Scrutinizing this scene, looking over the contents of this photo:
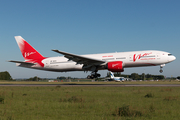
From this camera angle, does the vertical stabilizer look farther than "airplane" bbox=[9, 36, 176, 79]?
Yes

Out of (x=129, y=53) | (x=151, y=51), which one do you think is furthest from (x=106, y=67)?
(x=151, y=51)

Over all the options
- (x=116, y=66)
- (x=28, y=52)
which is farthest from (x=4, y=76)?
(x=116, y=66)

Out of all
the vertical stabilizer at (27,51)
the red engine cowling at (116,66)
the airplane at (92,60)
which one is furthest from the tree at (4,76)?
the red engine cowling at (116,66)

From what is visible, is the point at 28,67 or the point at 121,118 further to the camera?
the point at 28,67

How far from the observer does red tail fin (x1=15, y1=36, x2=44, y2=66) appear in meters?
42.2

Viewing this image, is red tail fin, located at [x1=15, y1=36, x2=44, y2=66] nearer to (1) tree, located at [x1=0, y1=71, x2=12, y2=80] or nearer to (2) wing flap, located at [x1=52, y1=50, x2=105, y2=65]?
(2) wing flap, located at [x1=52, y1=50, x2=105, y2=65]

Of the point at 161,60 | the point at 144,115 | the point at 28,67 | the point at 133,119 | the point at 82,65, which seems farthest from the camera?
the point at 28,67

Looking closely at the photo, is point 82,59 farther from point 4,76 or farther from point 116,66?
point 4,76

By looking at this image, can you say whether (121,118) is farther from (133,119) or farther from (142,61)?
(142,61)

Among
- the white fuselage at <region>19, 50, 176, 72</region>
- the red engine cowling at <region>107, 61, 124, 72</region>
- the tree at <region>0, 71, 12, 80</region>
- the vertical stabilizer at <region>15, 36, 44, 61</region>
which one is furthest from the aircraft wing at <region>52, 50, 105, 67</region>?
the tree at <region>0, 71, 12, 80</region>

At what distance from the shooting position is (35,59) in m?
42.0

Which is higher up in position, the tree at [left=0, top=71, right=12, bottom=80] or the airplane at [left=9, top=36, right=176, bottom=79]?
the airplane at [left=9, top=36, right=176, bottom=79]

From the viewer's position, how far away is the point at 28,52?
4275cm

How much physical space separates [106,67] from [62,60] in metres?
9.94
